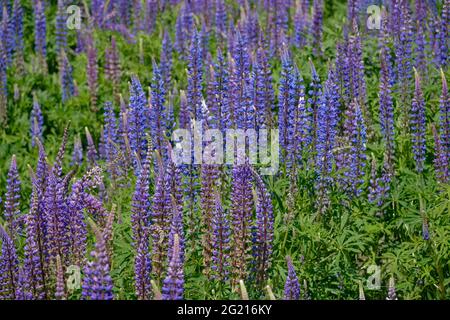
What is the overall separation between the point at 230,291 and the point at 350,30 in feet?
15.9

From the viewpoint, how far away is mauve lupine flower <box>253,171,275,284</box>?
6.09 meters

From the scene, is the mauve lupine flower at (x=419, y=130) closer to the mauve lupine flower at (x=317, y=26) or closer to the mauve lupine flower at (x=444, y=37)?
the mauve lupine flower at (x=444, y=37)

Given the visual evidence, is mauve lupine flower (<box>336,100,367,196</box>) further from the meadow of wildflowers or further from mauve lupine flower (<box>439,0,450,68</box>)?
mauve lupine flower (<box>439,0,450,68</box>)

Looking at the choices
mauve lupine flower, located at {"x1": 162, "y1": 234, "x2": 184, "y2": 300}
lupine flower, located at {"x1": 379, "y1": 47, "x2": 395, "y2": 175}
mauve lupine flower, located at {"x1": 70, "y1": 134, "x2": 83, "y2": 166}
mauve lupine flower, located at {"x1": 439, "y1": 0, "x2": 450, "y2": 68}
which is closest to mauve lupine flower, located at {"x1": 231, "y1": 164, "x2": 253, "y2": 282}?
mauve lupine flower, located at {"x1": 162, "y1": 234, "x2": 184, "y2": 300}

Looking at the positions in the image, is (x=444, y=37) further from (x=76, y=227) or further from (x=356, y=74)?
(x=76, y=227)

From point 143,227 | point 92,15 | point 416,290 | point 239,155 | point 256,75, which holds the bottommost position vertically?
point 416,290

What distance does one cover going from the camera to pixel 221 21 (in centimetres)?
1127

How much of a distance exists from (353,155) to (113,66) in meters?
4.00

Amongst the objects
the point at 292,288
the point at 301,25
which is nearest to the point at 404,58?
the point at 301,25

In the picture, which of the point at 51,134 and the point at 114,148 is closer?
the point at 114,148

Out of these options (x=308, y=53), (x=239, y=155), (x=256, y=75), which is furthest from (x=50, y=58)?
(x=239, y=155)

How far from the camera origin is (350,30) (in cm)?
1025

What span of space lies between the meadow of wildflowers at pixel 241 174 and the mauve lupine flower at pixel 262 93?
16 millimetres
